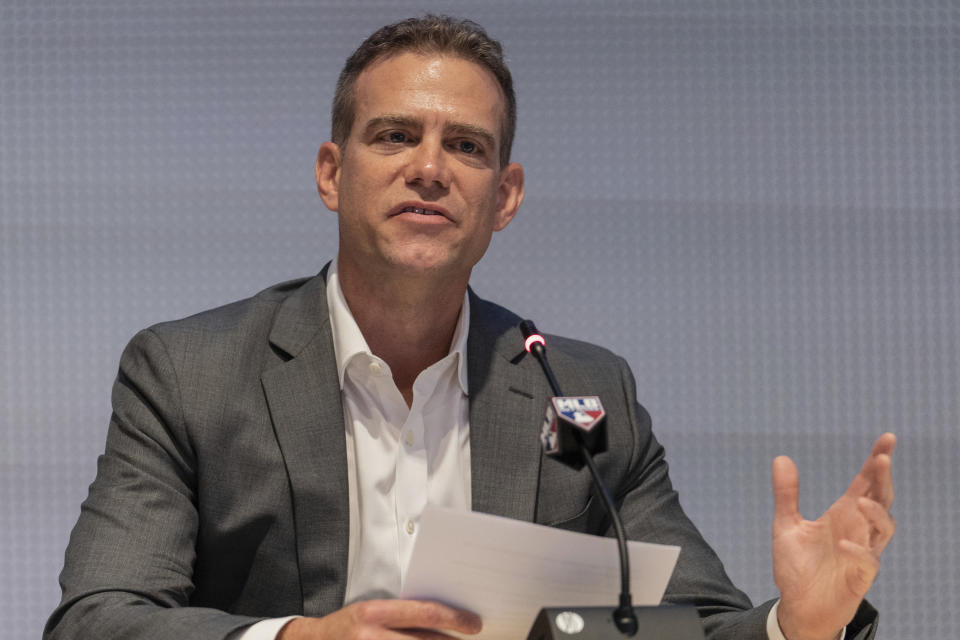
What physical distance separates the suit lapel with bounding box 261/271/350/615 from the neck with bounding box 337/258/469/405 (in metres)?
0.16

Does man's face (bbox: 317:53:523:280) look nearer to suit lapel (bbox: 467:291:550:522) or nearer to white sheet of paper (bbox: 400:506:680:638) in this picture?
suit lapel (bbox: 467:291:550:522)

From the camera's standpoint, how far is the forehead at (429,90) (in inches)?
80.9

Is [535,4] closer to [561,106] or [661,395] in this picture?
[561,106]

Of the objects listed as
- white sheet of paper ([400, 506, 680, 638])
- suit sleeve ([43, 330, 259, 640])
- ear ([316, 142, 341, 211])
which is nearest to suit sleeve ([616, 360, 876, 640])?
white sheet of paper ([400, 506, 680, 638])

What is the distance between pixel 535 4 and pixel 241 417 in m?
1.64

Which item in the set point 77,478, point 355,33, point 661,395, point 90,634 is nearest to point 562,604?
point 90,634

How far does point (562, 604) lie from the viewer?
1.46 metres

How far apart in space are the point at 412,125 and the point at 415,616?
0.99 metres

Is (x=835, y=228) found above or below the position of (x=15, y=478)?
above

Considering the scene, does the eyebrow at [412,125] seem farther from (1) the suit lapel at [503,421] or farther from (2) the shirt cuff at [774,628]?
(2) the shirt cuff at [774,628]

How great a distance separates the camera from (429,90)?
2062mm

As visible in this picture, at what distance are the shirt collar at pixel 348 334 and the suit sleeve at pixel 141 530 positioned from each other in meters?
0.31

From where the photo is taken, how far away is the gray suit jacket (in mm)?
1732

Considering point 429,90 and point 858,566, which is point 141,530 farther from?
point 858,566
